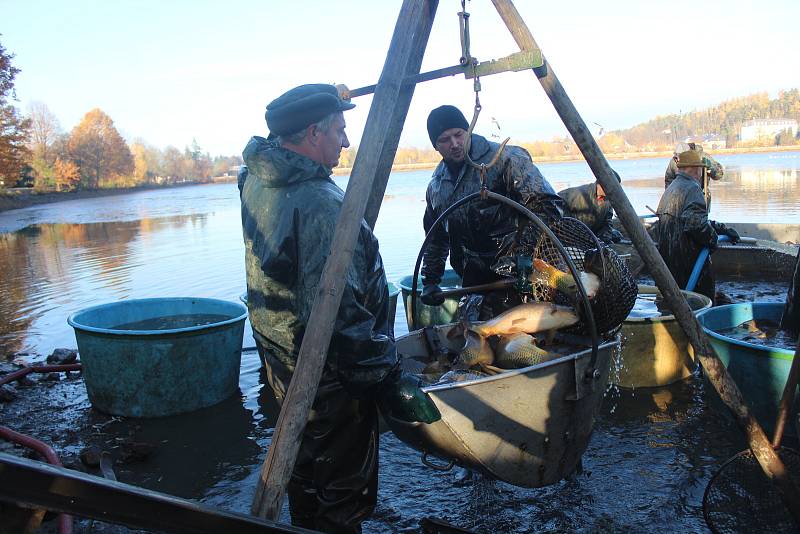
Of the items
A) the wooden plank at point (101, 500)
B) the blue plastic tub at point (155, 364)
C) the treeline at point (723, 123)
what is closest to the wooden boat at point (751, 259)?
→ the blue plastic tub at point (155, 364)

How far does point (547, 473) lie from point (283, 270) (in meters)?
1.86

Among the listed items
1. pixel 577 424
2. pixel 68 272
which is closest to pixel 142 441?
pixel 577 424

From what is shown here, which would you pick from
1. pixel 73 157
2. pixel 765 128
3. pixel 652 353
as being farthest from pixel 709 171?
pixel 765 128

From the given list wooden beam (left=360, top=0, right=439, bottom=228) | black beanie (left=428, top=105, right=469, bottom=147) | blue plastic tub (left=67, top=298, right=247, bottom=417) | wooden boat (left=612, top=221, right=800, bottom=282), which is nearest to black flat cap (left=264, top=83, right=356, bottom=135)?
wooden beam (left=360, top=0, right=439, bottom=228)

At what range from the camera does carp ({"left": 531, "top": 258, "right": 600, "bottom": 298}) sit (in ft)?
11.9

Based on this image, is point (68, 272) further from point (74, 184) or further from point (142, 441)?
point (74, 184)

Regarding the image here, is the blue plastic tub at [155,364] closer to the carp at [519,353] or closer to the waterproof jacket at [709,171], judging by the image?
the carp at [519,353]

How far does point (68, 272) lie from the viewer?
1571cm

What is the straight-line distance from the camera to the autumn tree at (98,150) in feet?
267

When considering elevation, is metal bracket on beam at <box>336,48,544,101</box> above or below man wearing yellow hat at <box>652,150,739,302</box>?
above

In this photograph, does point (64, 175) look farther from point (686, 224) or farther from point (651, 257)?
point (651, 257)

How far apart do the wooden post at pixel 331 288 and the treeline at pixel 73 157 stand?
47902 millimetres

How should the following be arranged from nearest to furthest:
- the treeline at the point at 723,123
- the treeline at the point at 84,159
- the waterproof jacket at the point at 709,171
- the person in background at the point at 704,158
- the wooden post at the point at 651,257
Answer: the wooden post at the point at 651,257, the person in background at the point at 704,158, the waterproof jacket at the point at 709,171, the treeline at the point at 84,159, the treeline at the point at 723,123

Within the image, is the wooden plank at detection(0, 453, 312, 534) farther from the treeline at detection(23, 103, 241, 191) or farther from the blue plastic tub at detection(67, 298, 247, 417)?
the treeline at detection(23, 103, 241, 191)
